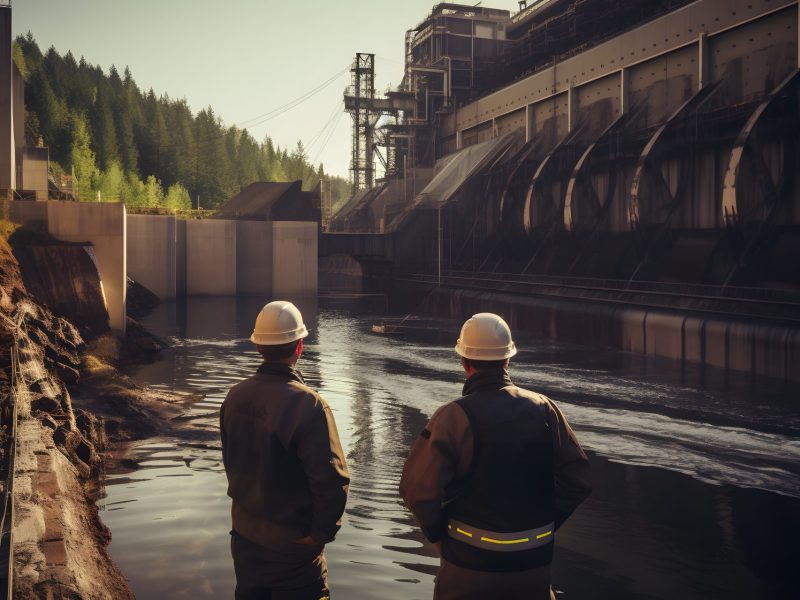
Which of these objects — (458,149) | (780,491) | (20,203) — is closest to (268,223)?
(458,149)

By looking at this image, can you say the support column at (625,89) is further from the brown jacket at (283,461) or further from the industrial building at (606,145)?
the brown jacket at (283,461)

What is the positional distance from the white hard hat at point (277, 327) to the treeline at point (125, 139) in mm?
93482

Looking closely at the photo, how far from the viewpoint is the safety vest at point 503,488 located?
3879 millimetres

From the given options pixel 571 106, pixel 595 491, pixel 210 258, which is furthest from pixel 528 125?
pixel 595 491

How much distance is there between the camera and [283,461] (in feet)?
14.0

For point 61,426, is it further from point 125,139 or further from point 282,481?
point 125,139

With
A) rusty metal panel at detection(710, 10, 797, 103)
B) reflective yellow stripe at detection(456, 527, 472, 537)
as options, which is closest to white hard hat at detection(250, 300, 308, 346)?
reflective yellow stripe at detection(456, 527, 472, 537)

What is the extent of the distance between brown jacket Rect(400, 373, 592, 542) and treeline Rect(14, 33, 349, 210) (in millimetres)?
94447

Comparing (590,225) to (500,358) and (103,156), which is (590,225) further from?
(103,156)

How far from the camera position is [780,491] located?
12133 mm

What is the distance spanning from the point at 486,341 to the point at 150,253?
150 ft

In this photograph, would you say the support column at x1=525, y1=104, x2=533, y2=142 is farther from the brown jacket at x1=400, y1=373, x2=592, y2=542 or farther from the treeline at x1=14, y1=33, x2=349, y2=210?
the treeline at x1=14, y1=33, x2=349, y2=210

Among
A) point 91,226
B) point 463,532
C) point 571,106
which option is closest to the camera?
point 463,532

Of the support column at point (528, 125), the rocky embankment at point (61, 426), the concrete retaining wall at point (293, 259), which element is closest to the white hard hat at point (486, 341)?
the rocky embankment at point (61, 426)
